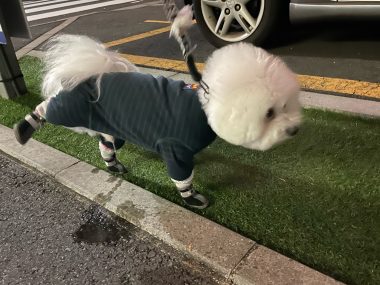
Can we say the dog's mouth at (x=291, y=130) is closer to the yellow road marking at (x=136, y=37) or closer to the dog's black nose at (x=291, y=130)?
the dog's black nose at (x=291, y=130)

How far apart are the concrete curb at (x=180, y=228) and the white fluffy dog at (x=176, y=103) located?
17cm

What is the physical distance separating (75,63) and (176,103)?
55cm

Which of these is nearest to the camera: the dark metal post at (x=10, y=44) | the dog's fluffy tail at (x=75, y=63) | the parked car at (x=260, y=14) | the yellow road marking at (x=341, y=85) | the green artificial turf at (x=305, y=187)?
the green artificial turf at (x=305, y=187)

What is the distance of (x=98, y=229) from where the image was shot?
6.86ft

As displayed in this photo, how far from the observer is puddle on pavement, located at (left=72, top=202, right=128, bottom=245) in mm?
Answer: 2018

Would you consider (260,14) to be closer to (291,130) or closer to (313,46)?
(313,46)

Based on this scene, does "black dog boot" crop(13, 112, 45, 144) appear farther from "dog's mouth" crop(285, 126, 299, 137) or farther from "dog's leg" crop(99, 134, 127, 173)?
"dog's mouth" crop(285, 126, 299, 137)

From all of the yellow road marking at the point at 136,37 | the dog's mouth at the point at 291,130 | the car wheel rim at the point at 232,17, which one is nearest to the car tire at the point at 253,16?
the car wheel rim at the point at 232,17

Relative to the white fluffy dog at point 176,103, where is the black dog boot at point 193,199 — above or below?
below

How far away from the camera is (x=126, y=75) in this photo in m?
1.95

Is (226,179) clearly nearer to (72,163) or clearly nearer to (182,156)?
(182,156)

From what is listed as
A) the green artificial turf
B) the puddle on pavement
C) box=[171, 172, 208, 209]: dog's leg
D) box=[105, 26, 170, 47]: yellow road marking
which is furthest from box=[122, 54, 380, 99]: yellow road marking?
box=[105, 26, 170, 47]: yellow road marking

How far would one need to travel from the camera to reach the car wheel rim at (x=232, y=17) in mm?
3691

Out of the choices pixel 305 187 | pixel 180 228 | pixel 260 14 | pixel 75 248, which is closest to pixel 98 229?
pixel 75 248
